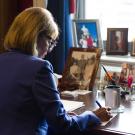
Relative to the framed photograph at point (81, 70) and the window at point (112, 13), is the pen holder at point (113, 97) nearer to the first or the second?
the framed photograph at point (81, 70)

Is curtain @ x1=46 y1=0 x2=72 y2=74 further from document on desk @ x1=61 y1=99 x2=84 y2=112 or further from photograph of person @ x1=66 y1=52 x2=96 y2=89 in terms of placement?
document on desk @ x1=61 y1=99 x2=84 y2=112

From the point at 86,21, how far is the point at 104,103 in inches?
32.1

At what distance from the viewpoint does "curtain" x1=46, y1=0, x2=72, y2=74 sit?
2.48 metres

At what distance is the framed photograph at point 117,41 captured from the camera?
245 centimetres

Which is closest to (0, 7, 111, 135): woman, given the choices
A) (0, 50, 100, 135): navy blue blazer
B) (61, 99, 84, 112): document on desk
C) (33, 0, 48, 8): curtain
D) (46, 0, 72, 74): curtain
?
(0, 50, 100, 135): navy blue blazer

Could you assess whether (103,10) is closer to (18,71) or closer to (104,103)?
(104,103)

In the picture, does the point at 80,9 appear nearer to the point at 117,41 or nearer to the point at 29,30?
the point at 117,41

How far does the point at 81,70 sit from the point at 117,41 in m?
0.43

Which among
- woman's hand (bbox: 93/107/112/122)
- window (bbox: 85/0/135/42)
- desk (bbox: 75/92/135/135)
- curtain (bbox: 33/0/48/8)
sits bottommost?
desk (bbox: 75/92/135/135)

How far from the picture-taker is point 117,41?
8.11ft

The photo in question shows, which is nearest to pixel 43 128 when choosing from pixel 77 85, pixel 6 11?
pixel 77 85

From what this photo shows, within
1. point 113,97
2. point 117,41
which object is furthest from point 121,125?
point 117,41

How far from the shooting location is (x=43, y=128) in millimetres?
1448

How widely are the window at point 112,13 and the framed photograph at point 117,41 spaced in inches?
4.0
